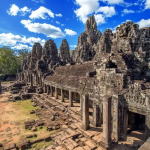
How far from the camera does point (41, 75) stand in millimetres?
27125

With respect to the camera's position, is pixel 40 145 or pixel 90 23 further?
pixel 90 23

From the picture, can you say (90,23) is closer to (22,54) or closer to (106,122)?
(22,54)

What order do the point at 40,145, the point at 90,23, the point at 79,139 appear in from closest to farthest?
1. the point at 79,139
2. the point at 40,145
3. the point at 90,23

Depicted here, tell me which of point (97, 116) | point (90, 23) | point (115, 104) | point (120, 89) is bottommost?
point (97, 116)

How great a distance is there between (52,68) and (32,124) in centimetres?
1781

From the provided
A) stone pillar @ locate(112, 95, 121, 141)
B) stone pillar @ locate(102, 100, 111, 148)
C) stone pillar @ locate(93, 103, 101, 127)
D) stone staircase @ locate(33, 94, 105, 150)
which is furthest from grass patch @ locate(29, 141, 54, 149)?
stone pillar @ locate(112, 95, 121, 141)

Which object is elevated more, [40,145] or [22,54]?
[22,54]

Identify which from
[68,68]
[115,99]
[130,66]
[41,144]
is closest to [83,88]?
→ [115,99]

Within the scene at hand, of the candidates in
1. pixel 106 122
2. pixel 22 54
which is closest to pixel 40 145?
pixel 106 122

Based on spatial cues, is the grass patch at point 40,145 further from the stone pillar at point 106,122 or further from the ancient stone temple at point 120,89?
the stone pillar at point 106,122

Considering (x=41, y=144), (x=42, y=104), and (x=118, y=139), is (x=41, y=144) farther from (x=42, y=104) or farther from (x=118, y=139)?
(x=42, y=104)

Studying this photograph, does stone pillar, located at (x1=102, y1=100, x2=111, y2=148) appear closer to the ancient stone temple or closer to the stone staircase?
the ancient stone temple

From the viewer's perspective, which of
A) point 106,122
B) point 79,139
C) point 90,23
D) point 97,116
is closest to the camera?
point 106,122

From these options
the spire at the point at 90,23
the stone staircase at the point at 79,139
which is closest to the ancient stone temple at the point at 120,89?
the stone staircase at the point at 79,139
